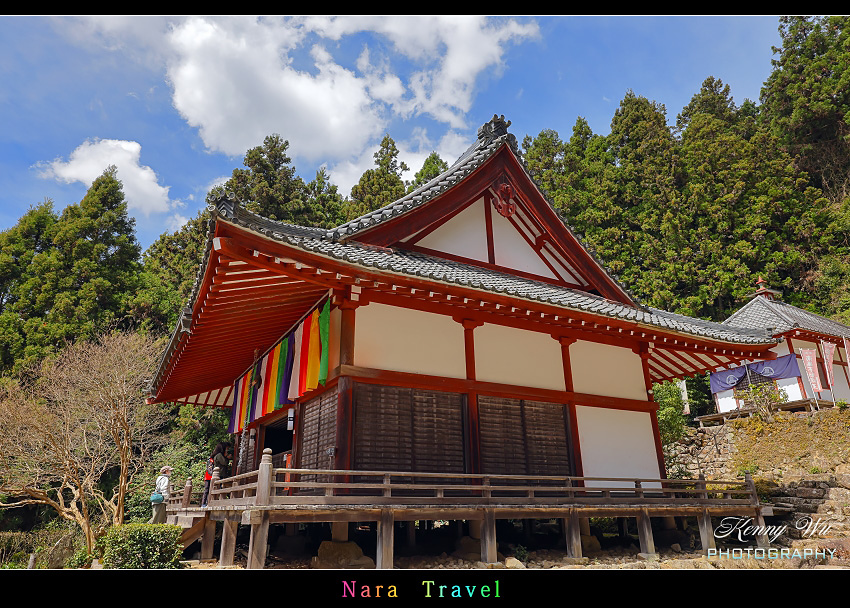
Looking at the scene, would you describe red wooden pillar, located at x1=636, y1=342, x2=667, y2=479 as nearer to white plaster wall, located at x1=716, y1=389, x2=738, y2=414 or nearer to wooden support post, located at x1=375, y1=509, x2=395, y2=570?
wooden support post, located at x1=375, y1=509, x2=395, y2=570

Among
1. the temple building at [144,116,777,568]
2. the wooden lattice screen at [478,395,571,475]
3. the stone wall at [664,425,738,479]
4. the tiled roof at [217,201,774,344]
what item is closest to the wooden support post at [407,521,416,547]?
the temple building at [144,116,777,568]

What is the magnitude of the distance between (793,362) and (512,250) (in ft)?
55.5

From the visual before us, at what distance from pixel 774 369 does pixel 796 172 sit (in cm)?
1880

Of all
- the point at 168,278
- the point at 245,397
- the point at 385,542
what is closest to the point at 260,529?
the point at 385,542

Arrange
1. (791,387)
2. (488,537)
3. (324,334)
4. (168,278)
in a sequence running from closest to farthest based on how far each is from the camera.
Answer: (488,537) < (324,334) < (791,387) < (168,278)

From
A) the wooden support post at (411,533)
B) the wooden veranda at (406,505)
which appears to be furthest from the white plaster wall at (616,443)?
the wooden support post at (411,533)

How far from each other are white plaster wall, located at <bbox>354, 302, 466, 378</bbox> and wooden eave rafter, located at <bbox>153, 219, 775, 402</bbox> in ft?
0.68

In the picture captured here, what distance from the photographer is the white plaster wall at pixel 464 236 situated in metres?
11.2

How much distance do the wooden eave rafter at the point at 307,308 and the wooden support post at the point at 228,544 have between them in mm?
3396

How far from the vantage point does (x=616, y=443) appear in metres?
11.2

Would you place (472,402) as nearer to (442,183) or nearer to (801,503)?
(442,183)

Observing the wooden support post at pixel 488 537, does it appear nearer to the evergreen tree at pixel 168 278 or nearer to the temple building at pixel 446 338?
the temple building at pixel 446 338

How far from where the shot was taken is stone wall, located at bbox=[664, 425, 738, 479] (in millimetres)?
19953
